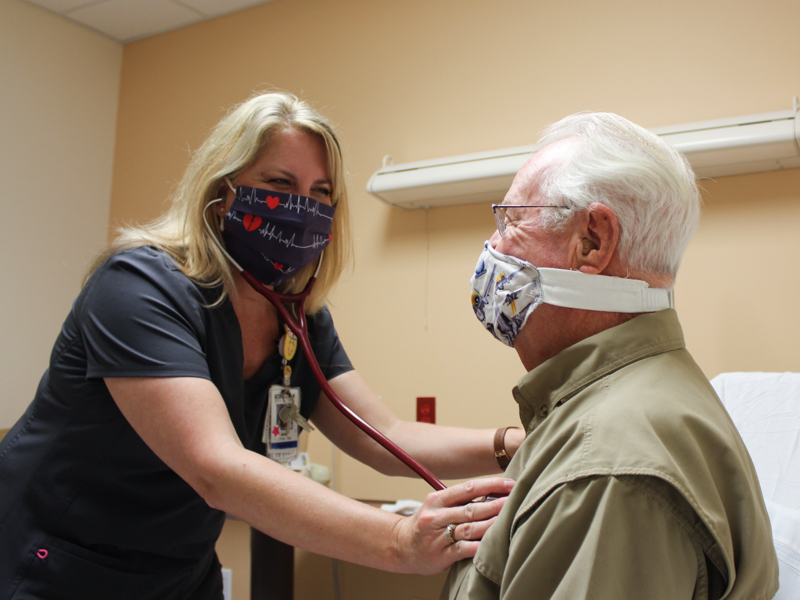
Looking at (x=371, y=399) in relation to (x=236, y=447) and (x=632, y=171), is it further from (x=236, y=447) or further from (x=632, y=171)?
(x=632, y=171)

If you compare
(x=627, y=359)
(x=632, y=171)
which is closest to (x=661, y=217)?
(x=632, y=171)

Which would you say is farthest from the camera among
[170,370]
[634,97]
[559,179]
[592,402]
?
[634,97]

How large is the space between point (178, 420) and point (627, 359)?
0.66m

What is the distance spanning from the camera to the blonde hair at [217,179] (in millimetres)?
1231

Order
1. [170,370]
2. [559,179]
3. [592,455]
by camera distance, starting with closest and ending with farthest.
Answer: [592,455] → [559,179] → [170,370]

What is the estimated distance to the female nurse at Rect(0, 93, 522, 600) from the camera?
909 millimetres

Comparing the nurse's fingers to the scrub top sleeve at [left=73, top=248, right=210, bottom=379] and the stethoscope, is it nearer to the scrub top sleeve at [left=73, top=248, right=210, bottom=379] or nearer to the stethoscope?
the stethoscope

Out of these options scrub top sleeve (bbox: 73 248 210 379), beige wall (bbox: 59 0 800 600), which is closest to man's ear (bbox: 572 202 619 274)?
scrub top sleeve (bbox: 73 248 210 379)

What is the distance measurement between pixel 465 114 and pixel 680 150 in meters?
0.91

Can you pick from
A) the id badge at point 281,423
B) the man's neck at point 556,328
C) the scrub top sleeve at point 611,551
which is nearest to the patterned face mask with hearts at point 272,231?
the id badge at point 281,423

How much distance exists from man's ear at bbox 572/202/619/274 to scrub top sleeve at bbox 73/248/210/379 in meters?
0.62

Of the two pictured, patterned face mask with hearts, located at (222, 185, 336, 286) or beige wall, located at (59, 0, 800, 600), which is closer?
patterned face mask with hearts, located at (222, 185, 336, 286)

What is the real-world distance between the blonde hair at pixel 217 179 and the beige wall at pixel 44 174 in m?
2.14

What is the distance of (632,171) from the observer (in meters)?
0.84
